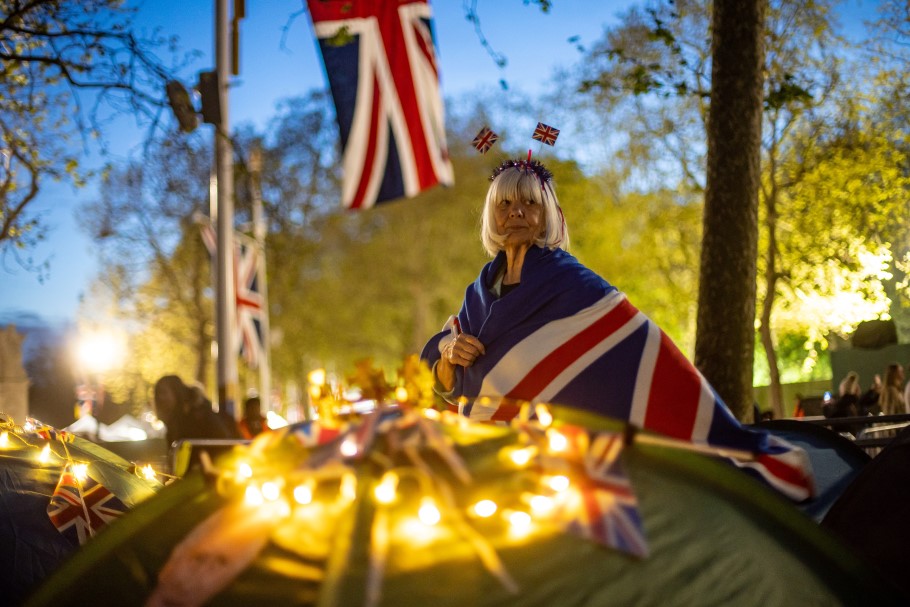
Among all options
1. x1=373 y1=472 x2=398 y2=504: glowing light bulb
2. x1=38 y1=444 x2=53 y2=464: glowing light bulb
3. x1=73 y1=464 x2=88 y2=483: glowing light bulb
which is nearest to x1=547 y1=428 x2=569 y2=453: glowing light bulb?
x1=373 y1=472 x2=398 y2=504: glowing light bulb

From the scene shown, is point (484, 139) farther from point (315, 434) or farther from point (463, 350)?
point (315, 434)

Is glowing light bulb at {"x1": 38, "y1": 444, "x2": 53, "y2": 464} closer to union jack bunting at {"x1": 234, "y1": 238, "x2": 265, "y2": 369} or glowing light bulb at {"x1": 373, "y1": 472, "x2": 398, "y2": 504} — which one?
glowing light bulb at {"x1": 373, "y1": 472, "x2": 398, "y2": 504}

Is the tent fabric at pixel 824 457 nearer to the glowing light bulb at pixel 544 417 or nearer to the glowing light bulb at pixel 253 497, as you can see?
the glowing light bulb at pixel 544 417

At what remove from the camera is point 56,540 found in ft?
11.7

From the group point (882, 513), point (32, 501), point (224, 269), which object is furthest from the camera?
point (224, 269)

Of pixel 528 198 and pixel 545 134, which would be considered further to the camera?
pixel 545 134

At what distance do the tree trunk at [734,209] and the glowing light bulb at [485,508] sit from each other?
5.71m

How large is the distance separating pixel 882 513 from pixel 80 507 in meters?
2.82

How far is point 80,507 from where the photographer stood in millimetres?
3670

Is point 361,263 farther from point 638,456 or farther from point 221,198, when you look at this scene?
point 638,456

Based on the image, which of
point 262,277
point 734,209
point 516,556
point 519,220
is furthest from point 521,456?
point 262,277

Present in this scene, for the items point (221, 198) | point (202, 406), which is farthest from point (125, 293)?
point (202, 406)

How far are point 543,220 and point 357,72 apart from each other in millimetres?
4282

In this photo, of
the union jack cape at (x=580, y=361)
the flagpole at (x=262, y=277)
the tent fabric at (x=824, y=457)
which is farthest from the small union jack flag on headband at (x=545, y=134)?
the flagpole at (x=262, y=277)
